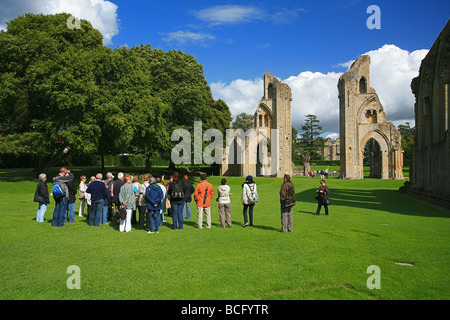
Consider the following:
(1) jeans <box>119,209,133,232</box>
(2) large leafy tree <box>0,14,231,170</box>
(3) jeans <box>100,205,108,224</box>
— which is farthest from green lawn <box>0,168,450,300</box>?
(2) large leafy tree <box>0,14,231,170</box>

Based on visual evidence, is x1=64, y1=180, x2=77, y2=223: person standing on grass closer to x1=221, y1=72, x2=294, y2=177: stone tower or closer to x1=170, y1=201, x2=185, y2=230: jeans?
x1=170, y1=201, x2=185, y2=230: jeans

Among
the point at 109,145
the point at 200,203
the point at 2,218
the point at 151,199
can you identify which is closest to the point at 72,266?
the point at 151,199

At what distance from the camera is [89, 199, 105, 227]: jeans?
11570mm

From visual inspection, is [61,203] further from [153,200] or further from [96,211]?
[153,200]

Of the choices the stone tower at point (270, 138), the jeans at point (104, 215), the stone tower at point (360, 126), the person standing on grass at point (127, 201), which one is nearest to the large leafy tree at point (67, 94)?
the jeans at point (104, 215)

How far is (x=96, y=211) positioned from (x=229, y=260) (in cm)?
655

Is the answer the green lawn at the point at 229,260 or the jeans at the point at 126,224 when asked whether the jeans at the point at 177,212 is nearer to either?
the green lawn at the point at 229,260

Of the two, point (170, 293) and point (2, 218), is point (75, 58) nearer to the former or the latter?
point (2, 218)

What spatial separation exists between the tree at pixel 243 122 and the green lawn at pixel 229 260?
67.9 metres

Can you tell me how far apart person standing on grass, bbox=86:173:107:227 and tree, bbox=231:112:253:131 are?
67975 millimetres

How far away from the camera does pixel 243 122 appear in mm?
80812

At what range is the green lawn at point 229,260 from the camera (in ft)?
17.8

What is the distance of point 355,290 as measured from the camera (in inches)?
216
